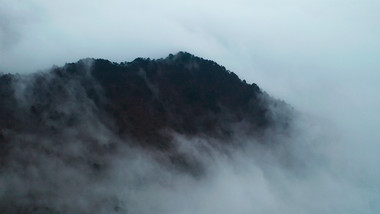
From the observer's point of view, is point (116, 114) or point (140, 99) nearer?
point (116, 114)

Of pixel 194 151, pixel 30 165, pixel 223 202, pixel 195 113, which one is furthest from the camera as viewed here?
pixel 195 113

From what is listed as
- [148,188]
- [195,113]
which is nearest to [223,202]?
[148,188]

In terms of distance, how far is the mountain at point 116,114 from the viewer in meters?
71.9

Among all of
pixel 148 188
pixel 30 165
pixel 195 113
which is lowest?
pixel 30 165

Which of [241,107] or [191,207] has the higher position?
[241,107]

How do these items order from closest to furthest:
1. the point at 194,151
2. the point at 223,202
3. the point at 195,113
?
1. the point at 223,202
2. the point at 194,151
3. the point at 195,113

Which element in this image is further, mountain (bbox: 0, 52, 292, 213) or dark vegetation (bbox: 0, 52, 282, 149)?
dark vegetation (bbox: 0, 52, 282, 149)

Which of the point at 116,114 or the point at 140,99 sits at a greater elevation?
the point at 140,99

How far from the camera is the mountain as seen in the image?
71.9 metres

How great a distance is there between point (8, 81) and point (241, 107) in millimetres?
44703

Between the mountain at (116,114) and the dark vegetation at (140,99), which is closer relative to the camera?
the mountain at (116,114)

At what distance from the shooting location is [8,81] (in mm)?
78312

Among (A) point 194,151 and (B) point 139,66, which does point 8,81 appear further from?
(A) point 194,151

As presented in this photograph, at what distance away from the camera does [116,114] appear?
82.4 m
